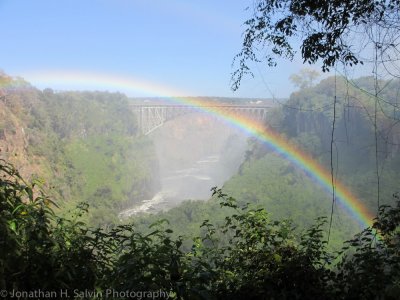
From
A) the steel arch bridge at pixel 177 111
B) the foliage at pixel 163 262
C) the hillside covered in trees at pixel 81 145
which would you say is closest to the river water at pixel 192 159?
the hillside covered in trees at pixel 81 145

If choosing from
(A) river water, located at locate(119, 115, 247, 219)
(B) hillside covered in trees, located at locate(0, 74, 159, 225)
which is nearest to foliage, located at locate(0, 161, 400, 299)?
(B) hillside covered in trees, located at locate(0, 74, 159, 225)

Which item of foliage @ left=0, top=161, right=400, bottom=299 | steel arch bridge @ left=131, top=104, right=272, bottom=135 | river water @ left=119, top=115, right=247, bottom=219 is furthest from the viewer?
river water @ left=119, top=115, right=247, bottom=219

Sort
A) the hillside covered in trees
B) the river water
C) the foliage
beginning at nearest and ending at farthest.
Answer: the foliage, the hillside covered in trees, the river water

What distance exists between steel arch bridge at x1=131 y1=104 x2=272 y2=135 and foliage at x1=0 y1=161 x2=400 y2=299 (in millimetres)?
36861

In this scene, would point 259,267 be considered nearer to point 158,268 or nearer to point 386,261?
point 386,261

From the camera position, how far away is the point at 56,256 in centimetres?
213

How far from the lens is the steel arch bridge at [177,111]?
41844 mm

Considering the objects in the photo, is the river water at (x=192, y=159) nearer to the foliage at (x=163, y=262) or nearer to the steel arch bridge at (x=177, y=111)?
the steel arch bridge at (x=177, y=111)

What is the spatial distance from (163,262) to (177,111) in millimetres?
44844

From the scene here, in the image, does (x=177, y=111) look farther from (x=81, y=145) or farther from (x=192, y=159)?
(x=192, y=159)

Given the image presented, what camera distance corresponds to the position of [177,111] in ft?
152

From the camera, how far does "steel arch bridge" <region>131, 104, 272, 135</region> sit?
41844 millimetres

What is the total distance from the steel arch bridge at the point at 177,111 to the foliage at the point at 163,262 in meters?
36.9

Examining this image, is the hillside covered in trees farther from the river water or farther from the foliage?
the foliage
